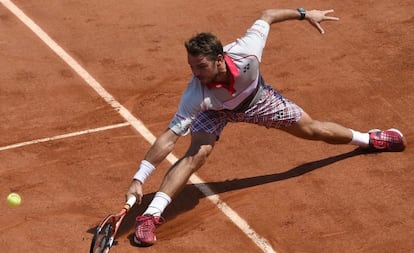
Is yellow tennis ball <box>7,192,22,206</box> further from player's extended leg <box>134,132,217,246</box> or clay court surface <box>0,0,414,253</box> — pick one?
player's extended leg <box>134,132,217,246</box>

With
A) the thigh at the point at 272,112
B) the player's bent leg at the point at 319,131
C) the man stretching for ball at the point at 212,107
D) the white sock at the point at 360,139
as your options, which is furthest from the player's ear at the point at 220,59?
the white sock at the point at 360,139

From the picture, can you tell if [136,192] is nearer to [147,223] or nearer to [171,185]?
[147,223]

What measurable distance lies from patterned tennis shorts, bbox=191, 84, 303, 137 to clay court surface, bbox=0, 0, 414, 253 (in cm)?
77

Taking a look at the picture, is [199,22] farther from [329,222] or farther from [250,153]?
[329,222]

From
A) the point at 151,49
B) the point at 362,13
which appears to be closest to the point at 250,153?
the point at 151,49

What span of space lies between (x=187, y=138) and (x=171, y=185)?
202 cm

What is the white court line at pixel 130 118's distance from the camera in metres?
9.90

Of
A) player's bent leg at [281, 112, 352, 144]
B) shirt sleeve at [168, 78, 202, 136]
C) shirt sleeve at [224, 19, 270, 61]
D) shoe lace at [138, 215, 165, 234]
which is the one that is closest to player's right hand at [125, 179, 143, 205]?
shoe lace at [138, 215, 165, 234]

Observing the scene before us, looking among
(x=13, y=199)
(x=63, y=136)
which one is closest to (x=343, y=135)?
(x=63, y=136)

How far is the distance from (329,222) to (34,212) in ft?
9.96

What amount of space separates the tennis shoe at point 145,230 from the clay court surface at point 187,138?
73 millimetres

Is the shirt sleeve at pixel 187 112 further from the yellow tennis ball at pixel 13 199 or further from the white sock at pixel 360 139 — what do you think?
the white sock at pixel 360 139

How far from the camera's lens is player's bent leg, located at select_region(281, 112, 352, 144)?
419 inches

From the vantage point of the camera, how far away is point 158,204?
9805 millimetres
